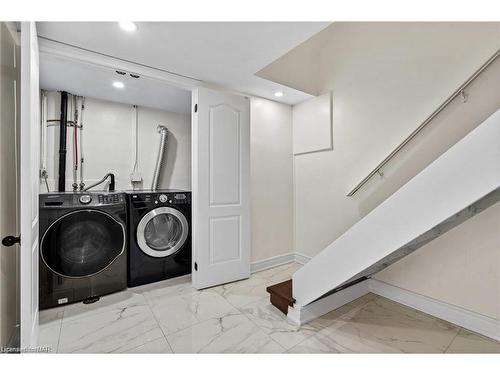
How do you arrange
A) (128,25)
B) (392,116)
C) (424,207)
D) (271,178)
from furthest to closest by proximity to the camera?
(271,178) → (392,116) → (128,25) → (424,207)

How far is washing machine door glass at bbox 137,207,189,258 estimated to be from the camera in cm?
234

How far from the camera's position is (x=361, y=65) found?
2.36 metres

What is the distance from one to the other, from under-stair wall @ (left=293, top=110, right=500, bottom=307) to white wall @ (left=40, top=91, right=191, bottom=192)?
94.5 inches

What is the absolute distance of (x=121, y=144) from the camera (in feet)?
9.31

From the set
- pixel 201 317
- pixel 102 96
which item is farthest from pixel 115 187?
pixel 201 317

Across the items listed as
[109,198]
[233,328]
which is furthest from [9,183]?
[233,328]

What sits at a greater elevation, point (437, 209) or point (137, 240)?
point (437, 209)

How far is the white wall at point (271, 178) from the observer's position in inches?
110

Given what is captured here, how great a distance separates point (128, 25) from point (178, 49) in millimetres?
376

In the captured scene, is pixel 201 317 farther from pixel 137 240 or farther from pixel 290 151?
pixel 290 151

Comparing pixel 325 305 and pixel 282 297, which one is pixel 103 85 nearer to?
pixel 282 297

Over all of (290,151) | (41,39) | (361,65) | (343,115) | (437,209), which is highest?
(361,65)

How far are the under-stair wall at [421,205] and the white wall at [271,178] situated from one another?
1.29 metres
